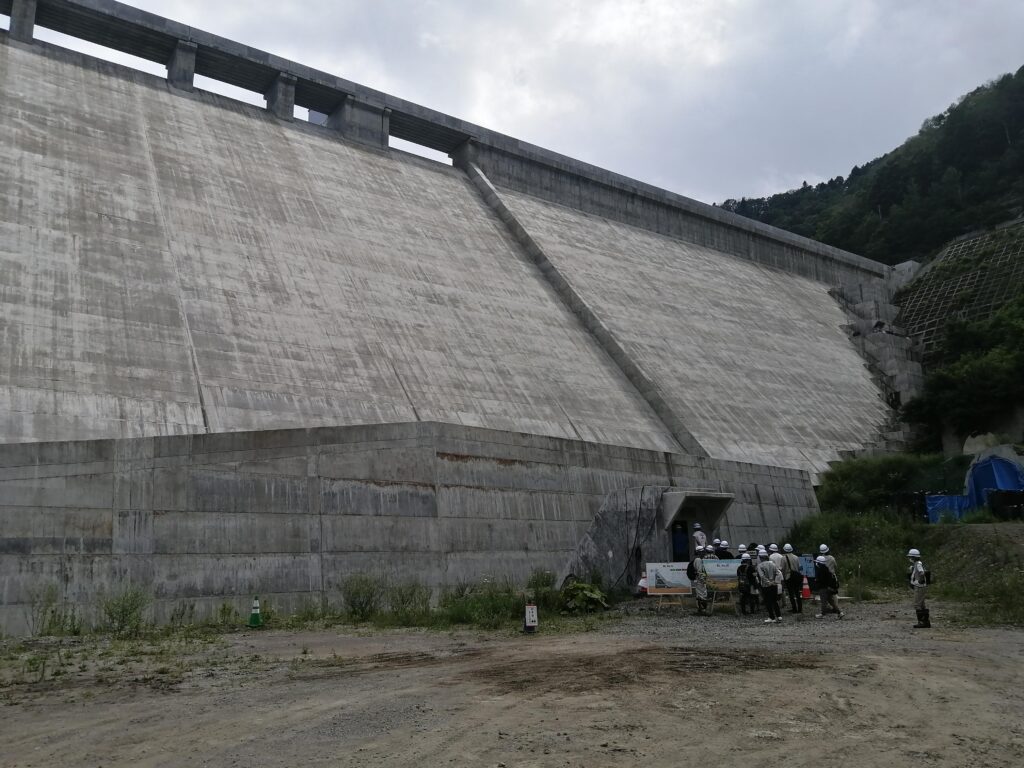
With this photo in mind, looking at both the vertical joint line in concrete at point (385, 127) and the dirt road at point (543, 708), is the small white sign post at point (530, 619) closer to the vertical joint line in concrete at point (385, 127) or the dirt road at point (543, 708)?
the dirt road at point (543, 708)

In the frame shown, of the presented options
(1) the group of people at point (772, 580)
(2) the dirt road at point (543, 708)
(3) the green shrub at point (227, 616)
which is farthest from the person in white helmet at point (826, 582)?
(3) the green shrub at point (227, 616)

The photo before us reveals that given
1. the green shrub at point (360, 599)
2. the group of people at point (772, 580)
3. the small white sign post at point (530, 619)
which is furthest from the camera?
the group of people at point (772, 580)

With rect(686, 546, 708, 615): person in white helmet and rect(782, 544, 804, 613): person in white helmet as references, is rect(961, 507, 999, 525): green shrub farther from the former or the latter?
rect(686, 546, 708, 615): person in white helmet

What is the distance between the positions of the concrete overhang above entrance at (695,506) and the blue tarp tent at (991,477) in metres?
10.7

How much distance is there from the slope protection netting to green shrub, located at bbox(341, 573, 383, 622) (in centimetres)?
3248

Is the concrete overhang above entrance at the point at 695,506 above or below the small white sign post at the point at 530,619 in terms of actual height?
above

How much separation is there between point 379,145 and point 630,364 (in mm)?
12421

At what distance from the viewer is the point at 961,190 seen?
189 ft

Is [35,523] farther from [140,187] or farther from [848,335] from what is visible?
[848,335]

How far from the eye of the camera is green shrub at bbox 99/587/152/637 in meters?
10.1

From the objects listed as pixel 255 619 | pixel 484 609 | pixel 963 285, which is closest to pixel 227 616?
pixel 255 619

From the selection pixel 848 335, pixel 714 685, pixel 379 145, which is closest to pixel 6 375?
pixel 714 685

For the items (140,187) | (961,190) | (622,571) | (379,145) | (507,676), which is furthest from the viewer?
(961,190)

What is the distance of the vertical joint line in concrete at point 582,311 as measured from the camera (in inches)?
861
